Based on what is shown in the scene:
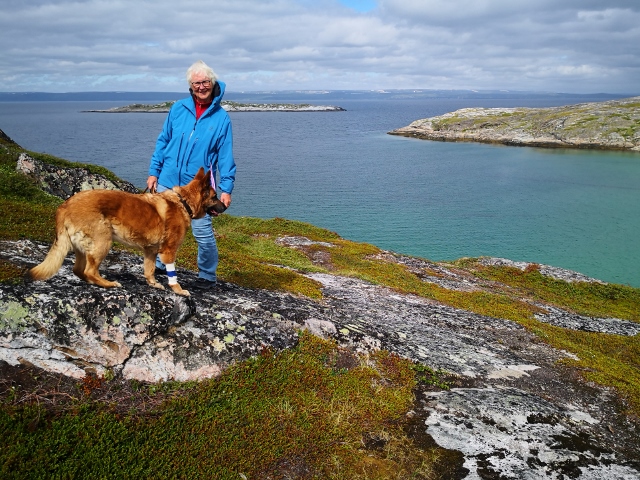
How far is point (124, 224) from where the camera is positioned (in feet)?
27.2

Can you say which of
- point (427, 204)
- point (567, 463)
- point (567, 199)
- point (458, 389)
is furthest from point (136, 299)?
point (567, 199)

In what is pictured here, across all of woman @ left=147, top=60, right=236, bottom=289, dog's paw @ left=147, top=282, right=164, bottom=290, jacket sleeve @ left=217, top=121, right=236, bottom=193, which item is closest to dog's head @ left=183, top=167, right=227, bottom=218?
woman @ left=147, top=60, right=236, bottom=289

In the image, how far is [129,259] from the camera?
12.8 metres

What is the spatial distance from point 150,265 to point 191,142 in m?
2.91

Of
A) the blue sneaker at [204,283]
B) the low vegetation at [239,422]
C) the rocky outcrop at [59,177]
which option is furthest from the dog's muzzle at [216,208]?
the rocky outcrop at [59,177]

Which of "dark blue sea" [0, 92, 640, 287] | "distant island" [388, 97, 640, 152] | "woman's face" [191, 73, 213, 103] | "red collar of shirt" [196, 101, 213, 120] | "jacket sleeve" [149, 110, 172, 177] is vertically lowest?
"dark blue sea" [0, 92, 640, 287]

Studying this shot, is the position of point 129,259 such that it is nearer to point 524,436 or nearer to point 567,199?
point 524,436

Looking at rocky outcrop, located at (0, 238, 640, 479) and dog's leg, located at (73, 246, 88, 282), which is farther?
dog's leg, located at (73, 246, 88, 282)

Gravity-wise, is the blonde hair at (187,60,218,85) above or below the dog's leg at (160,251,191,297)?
above

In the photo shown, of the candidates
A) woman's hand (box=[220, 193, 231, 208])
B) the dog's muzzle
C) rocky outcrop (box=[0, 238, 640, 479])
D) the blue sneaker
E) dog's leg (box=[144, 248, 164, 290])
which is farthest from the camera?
the blue sneaker

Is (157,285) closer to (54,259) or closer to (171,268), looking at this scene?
(171,268)

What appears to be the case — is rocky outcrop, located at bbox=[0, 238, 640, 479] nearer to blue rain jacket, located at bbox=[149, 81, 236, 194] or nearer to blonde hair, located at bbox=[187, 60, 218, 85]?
blue rain jacket, located at bbox=[149, 81, 236, 194]

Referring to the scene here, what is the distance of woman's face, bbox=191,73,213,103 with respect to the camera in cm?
945

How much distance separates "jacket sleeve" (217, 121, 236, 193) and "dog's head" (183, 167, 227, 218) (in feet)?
1.70
